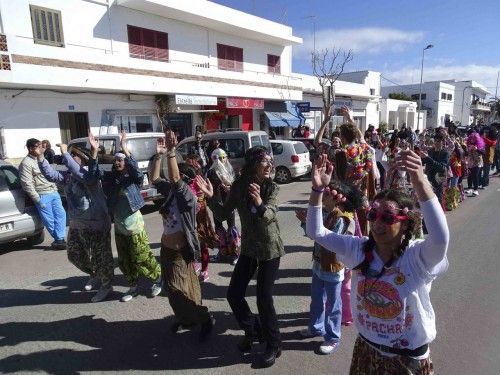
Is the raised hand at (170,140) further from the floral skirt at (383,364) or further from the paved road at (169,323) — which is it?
the floral skirt at (383,364)

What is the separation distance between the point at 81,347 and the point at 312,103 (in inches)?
1073

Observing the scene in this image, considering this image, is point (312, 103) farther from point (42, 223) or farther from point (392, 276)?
point (392, 276)

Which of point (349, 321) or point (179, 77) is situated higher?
point (179, 77)

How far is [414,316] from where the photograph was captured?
1.81m

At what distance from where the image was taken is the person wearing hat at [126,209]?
13.8 feet

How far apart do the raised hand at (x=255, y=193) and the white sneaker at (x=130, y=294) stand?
2352 millimetres

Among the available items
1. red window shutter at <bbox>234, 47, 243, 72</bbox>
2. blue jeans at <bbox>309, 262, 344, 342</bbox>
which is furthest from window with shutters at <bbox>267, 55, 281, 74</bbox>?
blue jeans at <bbox>309, 262, 344, 342</bbox>

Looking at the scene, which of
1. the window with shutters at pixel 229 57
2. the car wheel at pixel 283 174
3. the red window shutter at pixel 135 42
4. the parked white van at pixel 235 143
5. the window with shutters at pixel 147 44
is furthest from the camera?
the window with shutters at pixel 229 57

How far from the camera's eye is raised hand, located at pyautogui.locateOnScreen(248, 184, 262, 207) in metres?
2.88

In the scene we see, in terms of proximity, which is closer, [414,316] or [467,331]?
[414,316]

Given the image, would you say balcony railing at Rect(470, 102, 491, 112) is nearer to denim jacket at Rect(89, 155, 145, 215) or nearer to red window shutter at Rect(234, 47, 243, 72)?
red window shutter at Rect(234, 47, 243, 72)

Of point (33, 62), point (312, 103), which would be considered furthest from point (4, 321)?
point (312, 103)

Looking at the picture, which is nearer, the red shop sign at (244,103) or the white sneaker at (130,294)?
the white sneaker at (130,294)

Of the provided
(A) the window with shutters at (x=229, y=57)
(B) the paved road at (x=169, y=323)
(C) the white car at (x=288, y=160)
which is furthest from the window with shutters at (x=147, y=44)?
(B) the paved road at (x=169, y=323)
